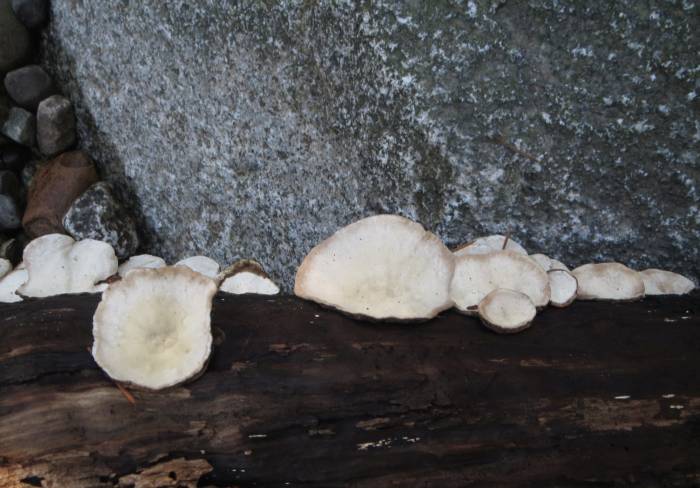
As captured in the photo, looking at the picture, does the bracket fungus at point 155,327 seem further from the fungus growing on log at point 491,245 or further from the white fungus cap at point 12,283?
the fungus growing on log at point 491,245

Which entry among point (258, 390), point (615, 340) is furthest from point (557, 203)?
point (258, 390)

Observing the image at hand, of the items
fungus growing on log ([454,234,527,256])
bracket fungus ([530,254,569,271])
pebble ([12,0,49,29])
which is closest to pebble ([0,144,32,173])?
pebble ([12,0,49,29])

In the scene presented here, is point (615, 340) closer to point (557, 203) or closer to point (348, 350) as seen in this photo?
point (557, 203)

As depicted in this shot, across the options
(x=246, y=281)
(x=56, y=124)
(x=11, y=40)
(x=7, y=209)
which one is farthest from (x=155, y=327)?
(x=11, y=40)

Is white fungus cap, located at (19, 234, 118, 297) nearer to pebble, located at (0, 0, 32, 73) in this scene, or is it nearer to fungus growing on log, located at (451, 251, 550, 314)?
fungus growing on log, located at (451, 251, 550, 314)

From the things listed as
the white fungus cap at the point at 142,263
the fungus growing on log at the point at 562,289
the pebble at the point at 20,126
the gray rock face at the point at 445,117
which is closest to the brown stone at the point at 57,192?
the pebble at the point at 20,126

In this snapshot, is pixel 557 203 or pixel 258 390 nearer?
pixel 258 390
